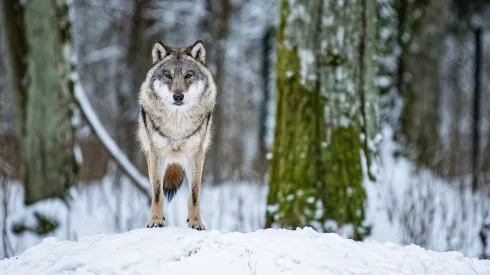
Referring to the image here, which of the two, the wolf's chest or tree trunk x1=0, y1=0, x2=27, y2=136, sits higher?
tree trunk x1=0, y1=0, x2=27, y2=136

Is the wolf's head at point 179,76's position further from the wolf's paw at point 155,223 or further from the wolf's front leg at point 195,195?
the wolf's paw at point 155,223

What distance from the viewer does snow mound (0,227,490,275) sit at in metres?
3.55

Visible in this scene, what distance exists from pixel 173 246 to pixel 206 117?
1.55 m

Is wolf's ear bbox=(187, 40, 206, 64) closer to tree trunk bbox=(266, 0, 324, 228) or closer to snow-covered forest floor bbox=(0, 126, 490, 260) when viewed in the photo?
tree trunk bbox=(266, 0, 324, 228)

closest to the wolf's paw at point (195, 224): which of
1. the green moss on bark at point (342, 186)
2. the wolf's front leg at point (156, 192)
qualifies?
the wolf's front leg at point (156, 192)

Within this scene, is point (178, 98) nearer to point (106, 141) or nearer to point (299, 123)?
point (299, 123)

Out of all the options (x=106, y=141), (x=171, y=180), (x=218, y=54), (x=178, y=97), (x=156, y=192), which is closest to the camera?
(x=178, y=97)

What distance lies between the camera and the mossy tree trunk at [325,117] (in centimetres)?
558

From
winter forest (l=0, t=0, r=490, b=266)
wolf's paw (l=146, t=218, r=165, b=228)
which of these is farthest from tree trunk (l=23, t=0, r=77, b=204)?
wolf's paw (l=146, t=218, r=165, b=228)

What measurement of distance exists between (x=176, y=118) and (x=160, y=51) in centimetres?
68

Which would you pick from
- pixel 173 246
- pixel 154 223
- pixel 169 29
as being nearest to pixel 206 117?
pixel 154 223

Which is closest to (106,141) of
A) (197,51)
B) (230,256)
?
(197,51)

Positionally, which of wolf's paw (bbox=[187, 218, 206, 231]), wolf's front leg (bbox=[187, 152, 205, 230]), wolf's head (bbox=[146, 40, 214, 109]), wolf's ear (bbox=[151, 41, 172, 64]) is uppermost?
wolf's ear (bbox=[151, 41, 172, 64])

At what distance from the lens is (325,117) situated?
5.62 m
